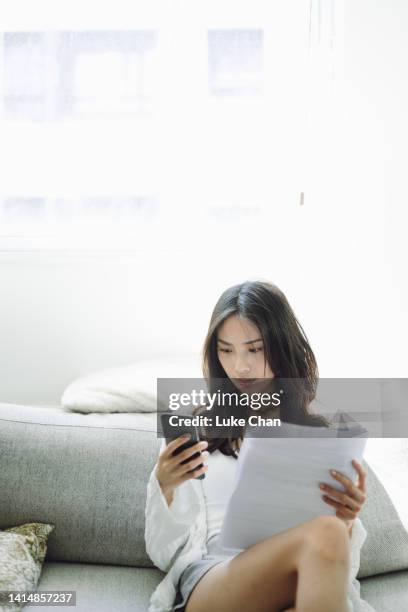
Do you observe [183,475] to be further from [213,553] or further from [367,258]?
[367,258]

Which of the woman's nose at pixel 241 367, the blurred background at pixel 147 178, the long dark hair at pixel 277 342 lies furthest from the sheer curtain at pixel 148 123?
the woman's nose at pixel 241 367

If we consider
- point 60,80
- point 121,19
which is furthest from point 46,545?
point 121,19

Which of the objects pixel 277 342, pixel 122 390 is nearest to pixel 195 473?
pixel 277 342

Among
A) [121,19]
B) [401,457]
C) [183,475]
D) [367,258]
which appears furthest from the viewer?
[121,19]

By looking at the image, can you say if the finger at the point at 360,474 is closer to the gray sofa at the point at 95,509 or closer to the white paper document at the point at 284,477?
the white paper document at the point at 284,477

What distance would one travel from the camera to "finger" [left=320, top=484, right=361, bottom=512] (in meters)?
1.22

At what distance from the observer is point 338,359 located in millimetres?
2420

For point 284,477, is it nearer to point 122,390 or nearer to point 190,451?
point 190,451

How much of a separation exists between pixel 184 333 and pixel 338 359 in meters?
0.55

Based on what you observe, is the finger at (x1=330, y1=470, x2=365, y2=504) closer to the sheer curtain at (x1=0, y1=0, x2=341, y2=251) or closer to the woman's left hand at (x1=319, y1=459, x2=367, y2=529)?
the woman's left hand at (x1=319, y1=459, x2=367, y2=529)

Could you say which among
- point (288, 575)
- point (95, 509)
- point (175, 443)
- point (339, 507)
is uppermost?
point (175, 443)

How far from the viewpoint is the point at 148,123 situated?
2551 mm

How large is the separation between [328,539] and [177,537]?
399 mm

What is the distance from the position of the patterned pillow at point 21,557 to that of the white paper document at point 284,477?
1.56 ft
